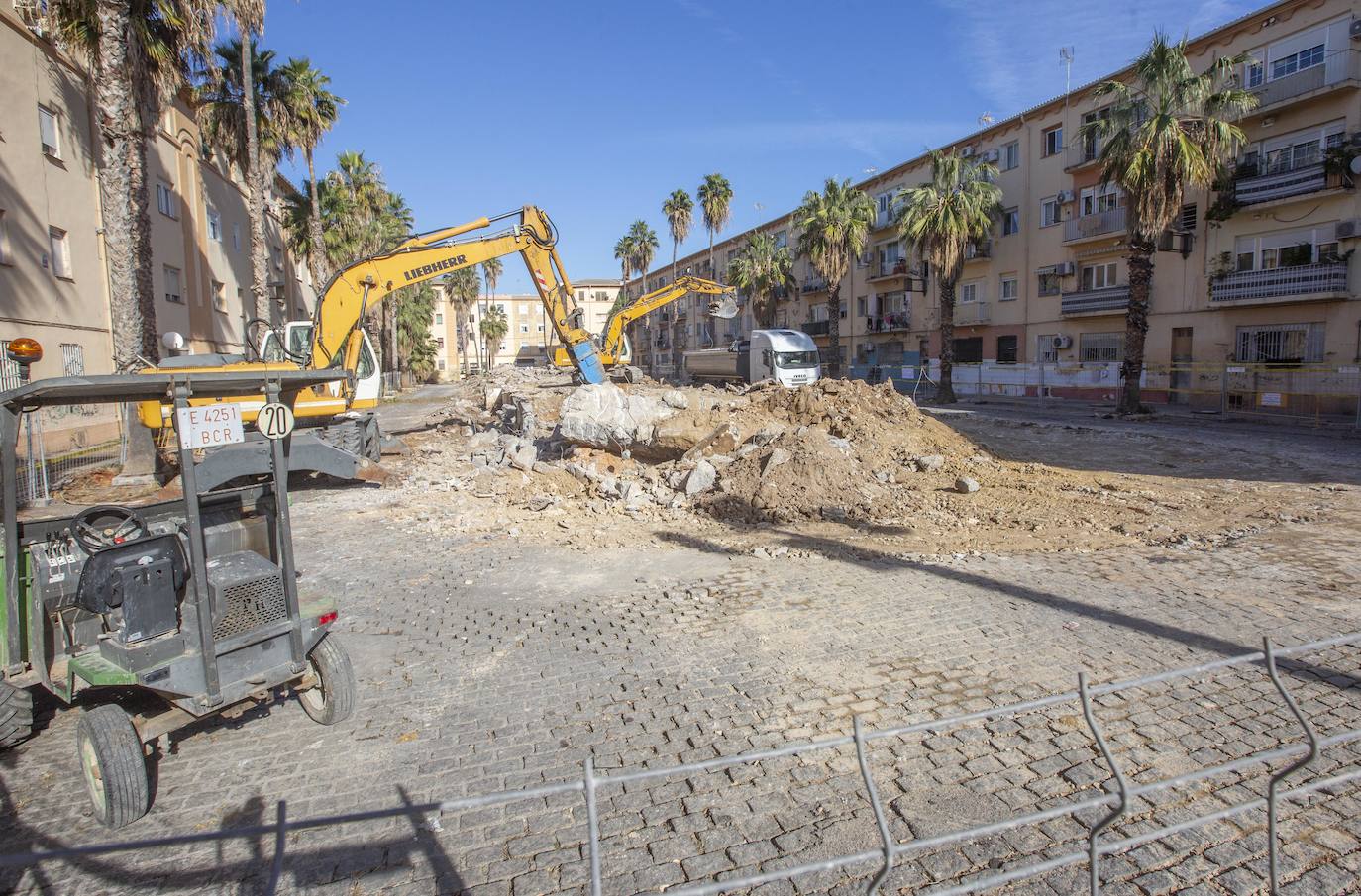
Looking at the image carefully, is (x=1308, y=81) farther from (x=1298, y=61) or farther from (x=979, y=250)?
(x=979, y=250)

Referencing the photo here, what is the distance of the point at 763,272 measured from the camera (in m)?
50.9

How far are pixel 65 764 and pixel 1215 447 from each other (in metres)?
19.1

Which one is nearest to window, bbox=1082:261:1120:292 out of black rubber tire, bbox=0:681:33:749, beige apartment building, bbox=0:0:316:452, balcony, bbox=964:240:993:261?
balcony, bbox=964:240:993:261

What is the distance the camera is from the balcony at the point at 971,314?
120 feet

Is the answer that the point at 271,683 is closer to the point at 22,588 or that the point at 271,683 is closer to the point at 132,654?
Answer: the point at 132,654

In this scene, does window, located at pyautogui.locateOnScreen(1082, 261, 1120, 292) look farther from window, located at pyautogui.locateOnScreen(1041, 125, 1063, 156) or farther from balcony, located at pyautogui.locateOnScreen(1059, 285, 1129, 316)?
window, located at pyautogui.locateOnScreen(1041, 125, 1063, 156)

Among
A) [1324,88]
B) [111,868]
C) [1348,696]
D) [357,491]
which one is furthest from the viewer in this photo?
[1324,88]

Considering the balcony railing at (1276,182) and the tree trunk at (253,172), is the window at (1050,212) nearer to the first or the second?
the balcony railing at (1276,182)

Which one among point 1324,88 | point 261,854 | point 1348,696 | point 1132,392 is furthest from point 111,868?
point 1324,88

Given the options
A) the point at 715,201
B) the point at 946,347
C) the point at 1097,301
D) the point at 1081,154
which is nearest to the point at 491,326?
the point at 715,201

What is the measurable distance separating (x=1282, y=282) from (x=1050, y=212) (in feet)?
37.5

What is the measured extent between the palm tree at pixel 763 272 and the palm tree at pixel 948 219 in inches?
720

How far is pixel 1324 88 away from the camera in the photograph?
2195 cm

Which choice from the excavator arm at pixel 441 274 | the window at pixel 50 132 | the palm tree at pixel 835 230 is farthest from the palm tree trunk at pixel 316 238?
the palm tree at pixel 835 230
